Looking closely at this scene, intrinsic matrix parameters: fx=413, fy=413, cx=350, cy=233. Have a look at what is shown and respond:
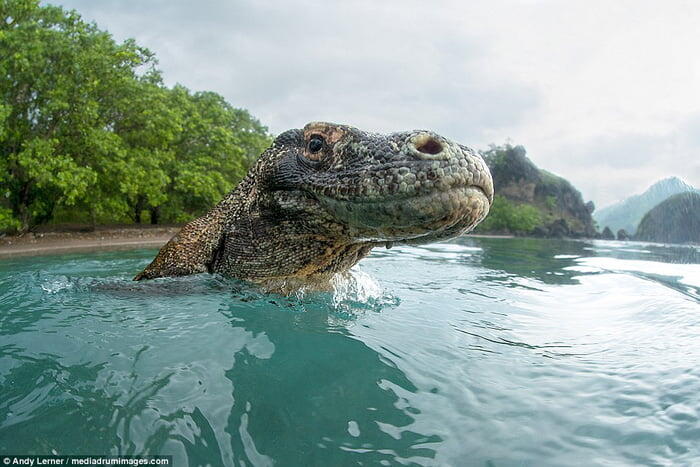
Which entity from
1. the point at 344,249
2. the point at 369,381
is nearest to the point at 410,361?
the point at 369,381

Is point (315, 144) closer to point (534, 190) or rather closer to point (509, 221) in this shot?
point (509, 221)

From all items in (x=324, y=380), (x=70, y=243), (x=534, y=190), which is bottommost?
(x=70, y=243)

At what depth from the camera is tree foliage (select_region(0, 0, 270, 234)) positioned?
55.1ft

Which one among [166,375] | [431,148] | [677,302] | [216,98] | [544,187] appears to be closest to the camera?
[166,375]

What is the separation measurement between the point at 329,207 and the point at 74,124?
2183cm

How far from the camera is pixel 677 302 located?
496cm

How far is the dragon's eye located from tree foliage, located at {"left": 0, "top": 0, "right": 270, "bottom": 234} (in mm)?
16614

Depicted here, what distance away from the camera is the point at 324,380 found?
240 cm

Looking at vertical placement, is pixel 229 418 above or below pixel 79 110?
below

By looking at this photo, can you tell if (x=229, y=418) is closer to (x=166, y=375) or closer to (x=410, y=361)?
(x=166, y=375)

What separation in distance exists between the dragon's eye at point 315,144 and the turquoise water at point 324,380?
4.49 ft

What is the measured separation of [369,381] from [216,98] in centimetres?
3500

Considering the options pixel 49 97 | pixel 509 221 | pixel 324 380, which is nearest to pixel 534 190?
pixel 509 221

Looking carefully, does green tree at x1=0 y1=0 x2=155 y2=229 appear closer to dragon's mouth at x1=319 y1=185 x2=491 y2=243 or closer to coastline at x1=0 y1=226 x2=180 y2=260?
coastline at x1=0 y1=226 x2=180 y2=260
